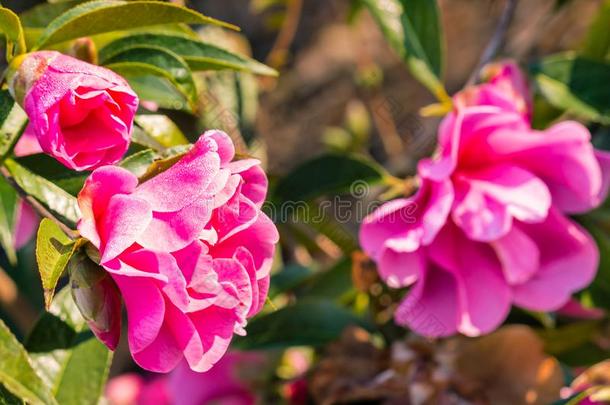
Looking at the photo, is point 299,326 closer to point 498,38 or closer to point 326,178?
point 326,178

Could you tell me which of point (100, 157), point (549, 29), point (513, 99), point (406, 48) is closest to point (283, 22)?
point (549, 29)

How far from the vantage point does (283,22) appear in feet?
4.55

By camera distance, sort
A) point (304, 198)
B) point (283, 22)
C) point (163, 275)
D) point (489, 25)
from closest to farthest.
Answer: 1. point (163, 275)
2. point (304, 198)
3. point (283, 22)
4. point (489, 25)

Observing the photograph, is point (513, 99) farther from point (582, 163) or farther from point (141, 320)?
point (141, 320)

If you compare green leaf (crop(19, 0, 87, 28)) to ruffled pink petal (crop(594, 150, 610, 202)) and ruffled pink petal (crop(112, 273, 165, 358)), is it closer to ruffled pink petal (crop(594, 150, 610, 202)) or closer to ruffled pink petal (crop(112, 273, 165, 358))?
ruffled pink petal (crop(112, 273, 165, 358))

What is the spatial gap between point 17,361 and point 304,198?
1.29ft

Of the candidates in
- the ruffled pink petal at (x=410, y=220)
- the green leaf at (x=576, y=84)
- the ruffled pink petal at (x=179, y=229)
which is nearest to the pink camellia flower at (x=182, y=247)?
the ruffled pink petal at (x=179, y=229)

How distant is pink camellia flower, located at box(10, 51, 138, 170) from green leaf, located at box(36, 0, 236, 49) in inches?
1.7

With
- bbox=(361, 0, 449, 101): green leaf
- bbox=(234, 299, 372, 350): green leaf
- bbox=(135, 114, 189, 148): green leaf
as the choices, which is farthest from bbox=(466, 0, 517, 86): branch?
bbox=(135, 114, 189, 148): green leaf

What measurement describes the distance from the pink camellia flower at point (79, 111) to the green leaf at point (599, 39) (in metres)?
0.56

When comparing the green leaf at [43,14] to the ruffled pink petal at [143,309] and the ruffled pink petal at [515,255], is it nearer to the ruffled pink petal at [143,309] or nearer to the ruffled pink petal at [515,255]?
the ruffled pink petal at [143,309]

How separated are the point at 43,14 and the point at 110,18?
134 mm

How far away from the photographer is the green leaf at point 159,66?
555mm

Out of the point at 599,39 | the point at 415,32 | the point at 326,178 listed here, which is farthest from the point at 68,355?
the point at 599,39
